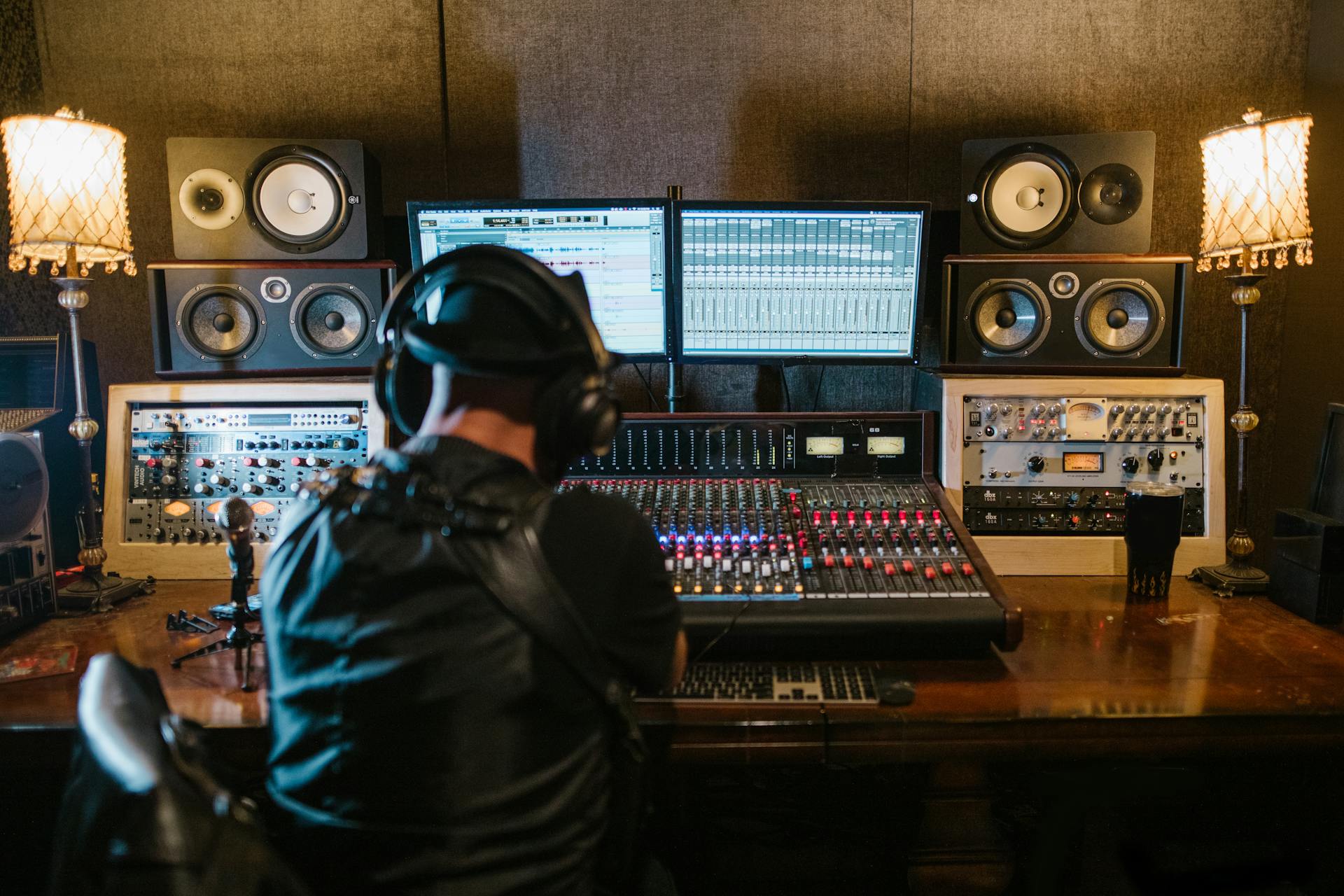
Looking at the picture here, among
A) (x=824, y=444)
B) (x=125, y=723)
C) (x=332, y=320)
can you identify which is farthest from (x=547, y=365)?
(x=332, y=320)

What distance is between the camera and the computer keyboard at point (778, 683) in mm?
1171

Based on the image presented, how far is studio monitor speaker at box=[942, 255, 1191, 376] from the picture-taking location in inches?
72.1

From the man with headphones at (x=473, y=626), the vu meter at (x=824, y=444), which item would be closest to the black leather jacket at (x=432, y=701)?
the man with headphones at (x=473, y=626)

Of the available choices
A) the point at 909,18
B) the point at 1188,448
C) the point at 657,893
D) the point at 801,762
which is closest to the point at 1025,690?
the point at 801,762

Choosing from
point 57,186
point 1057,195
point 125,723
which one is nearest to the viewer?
point 125,723

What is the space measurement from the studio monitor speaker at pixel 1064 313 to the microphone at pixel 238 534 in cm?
147

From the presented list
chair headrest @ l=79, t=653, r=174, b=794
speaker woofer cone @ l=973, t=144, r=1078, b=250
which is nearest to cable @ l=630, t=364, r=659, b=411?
speaker woofer cone @ l=973, t=144, r=1078, b=250

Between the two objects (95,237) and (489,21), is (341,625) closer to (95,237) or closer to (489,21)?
(95,237)

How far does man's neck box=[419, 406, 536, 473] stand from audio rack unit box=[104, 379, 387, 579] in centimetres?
94

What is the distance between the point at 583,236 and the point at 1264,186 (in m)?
1.37

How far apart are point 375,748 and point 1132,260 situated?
1787mm

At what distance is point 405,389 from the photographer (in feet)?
3.55

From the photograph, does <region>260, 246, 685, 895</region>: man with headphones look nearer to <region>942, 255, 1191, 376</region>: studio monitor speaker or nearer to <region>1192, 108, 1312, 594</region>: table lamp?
<region>942, 255, 1191, 376</region>: studio monitor speaker

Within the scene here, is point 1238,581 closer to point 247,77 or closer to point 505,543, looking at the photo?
point 505,543
